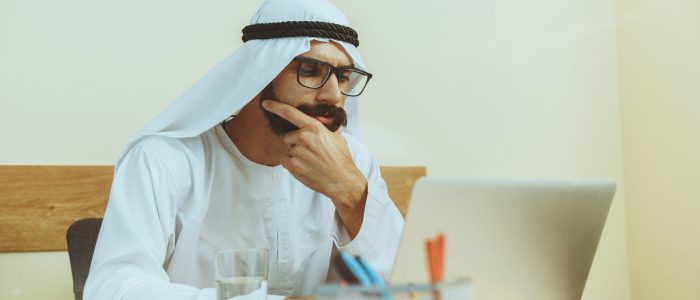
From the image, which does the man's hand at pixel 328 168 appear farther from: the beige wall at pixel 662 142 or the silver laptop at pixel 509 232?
the beige wall at pixel 662 142

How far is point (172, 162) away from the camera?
1.56m

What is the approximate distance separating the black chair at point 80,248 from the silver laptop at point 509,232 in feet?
3.33

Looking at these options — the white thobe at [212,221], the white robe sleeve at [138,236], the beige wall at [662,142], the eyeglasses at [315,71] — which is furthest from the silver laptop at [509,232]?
the beige wall at [662,142]

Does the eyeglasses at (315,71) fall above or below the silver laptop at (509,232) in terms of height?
above

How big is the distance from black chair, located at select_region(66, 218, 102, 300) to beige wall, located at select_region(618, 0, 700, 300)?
7.90 feet

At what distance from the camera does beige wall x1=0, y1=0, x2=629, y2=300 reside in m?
1.92

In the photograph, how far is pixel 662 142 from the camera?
3.06 meters

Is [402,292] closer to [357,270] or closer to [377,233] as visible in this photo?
[357,270]

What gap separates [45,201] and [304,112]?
0.79 metres

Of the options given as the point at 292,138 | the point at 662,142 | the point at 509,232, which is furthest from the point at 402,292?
the point at 662,142

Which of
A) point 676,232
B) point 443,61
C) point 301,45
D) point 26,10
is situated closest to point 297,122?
point 301,45

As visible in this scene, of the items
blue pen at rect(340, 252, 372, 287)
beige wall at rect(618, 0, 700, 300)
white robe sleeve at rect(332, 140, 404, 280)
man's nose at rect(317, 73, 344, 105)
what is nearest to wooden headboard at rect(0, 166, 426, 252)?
man's nose at rect(317, 73, 344, 105)

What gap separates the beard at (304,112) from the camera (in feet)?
5.63

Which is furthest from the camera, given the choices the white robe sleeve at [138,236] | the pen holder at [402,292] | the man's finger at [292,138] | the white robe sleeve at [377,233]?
the man's finger at [292,138]
